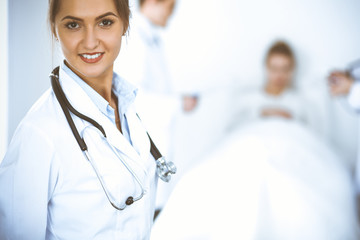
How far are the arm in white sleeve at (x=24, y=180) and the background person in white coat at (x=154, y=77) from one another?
19.2 inches

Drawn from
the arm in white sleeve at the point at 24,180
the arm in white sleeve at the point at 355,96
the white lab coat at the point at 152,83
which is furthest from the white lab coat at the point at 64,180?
the arm in white sleeve at the point at 355,96

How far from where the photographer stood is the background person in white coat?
3.29 ft

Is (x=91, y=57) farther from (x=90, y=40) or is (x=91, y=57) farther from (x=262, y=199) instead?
(x=262, y=199)

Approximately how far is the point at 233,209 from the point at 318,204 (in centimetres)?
32

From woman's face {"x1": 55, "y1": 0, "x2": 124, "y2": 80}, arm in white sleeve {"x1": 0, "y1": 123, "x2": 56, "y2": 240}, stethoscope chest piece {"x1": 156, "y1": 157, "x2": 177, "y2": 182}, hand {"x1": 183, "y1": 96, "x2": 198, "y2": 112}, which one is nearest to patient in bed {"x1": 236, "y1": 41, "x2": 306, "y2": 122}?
hand {"x1": 183, "y1": 96, "x2": 198, "y2": 112}

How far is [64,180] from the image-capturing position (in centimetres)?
49

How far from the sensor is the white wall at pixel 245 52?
5.82ft

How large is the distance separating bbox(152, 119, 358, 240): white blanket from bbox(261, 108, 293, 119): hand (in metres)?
0.57

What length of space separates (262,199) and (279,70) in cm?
114

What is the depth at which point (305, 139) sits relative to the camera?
4.91ft

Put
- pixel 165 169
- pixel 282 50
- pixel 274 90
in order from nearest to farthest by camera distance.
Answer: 1. pixel 165 169
2. pixel 282 50
3. pixel 274 90

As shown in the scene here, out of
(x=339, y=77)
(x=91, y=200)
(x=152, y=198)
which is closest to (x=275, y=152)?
(x=339, y=77)

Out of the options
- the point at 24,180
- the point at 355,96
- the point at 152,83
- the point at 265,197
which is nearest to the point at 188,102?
the point at 152,83

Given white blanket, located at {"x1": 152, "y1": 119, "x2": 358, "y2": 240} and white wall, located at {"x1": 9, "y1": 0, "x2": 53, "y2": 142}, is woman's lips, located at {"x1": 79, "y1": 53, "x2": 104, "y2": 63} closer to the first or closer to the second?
white wall, located at {"x1": 9, "y1": 0, "x2": 53, "y2": 142}
